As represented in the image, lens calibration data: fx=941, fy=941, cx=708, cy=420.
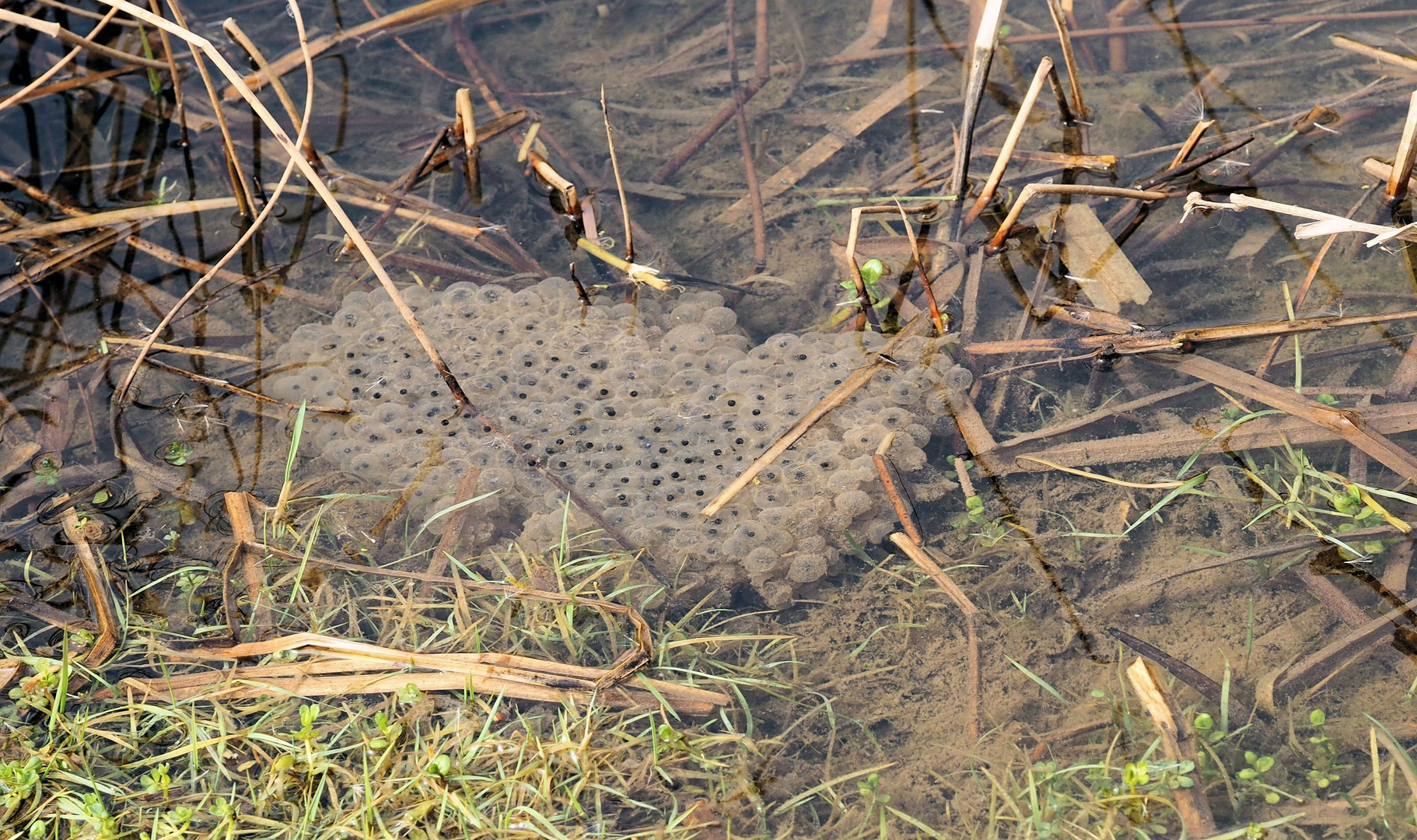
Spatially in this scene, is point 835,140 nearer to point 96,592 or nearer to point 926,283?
point 926,283

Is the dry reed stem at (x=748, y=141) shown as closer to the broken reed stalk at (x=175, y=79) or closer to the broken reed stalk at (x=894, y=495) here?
the broken reed stalk at (x=894, y=495)

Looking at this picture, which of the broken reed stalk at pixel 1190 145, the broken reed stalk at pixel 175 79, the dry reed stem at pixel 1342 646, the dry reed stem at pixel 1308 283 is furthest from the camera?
the broken reed stalk at pixel 175 79

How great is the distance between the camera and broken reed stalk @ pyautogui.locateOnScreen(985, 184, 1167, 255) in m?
2.73

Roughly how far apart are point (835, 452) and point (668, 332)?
0.66 metres

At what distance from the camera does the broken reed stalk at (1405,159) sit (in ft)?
8.55

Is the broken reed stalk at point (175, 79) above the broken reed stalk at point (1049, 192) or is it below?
above

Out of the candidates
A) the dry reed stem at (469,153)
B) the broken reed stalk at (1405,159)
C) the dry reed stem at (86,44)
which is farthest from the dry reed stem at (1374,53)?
the dry reed stem at (86,44)

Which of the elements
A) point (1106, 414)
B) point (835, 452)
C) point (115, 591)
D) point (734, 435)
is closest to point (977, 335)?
point (1106, 414)

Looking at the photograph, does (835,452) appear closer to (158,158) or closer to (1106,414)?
(1106,414)

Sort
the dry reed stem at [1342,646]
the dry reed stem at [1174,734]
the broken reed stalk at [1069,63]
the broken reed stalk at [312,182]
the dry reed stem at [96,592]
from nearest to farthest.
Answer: the dry reed stem at [1174,734] < the dry reed stem at [1342,646] < the dry reed stem at [96,592] < the broken reed stalk at [312,182] < the broken reed stalk at [1069,63]

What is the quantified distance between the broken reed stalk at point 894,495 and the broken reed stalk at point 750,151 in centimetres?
87

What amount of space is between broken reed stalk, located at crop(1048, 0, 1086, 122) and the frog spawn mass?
3.68ft

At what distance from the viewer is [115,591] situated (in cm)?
239

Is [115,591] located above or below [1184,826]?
above
